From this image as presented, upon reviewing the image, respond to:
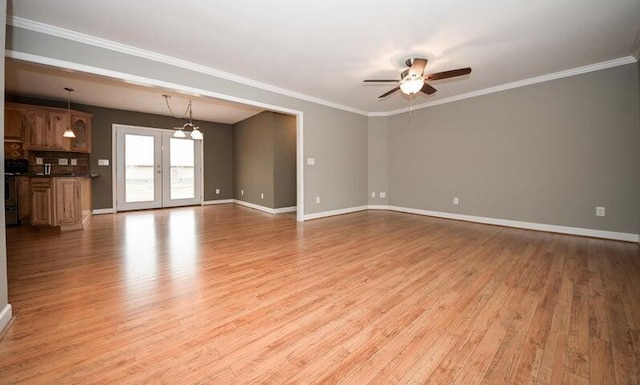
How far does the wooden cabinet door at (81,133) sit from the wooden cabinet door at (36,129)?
411mm

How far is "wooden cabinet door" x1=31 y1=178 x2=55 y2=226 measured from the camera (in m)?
4.22

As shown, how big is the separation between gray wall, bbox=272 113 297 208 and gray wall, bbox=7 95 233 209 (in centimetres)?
254

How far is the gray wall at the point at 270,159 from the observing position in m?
6.26

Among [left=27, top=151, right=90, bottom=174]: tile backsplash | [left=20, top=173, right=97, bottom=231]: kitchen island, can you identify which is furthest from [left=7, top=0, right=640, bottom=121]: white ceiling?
[left=27, top=151, right=90, bottom=174]: tile backsplash

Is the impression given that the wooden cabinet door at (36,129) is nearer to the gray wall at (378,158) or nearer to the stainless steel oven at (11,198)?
the stainless steel oven at (11,198)

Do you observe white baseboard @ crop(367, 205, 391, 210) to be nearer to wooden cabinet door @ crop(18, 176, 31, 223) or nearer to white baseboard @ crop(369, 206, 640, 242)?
white baseboard @ crop(369, 206, 640, 242)

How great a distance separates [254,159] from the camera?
702 centimetres

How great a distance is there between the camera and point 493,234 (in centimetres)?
411

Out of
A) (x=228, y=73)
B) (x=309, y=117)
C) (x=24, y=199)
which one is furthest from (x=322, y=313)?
(x=24, y=199)

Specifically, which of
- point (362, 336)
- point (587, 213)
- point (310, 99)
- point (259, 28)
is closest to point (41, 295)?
point (362, 336)

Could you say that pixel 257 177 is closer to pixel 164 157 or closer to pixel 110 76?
pixel 164 157

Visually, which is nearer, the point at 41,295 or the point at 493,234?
the point at 41,295

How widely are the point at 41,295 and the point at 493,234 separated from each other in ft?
18.0

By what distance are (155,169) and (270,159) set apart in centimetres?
318
